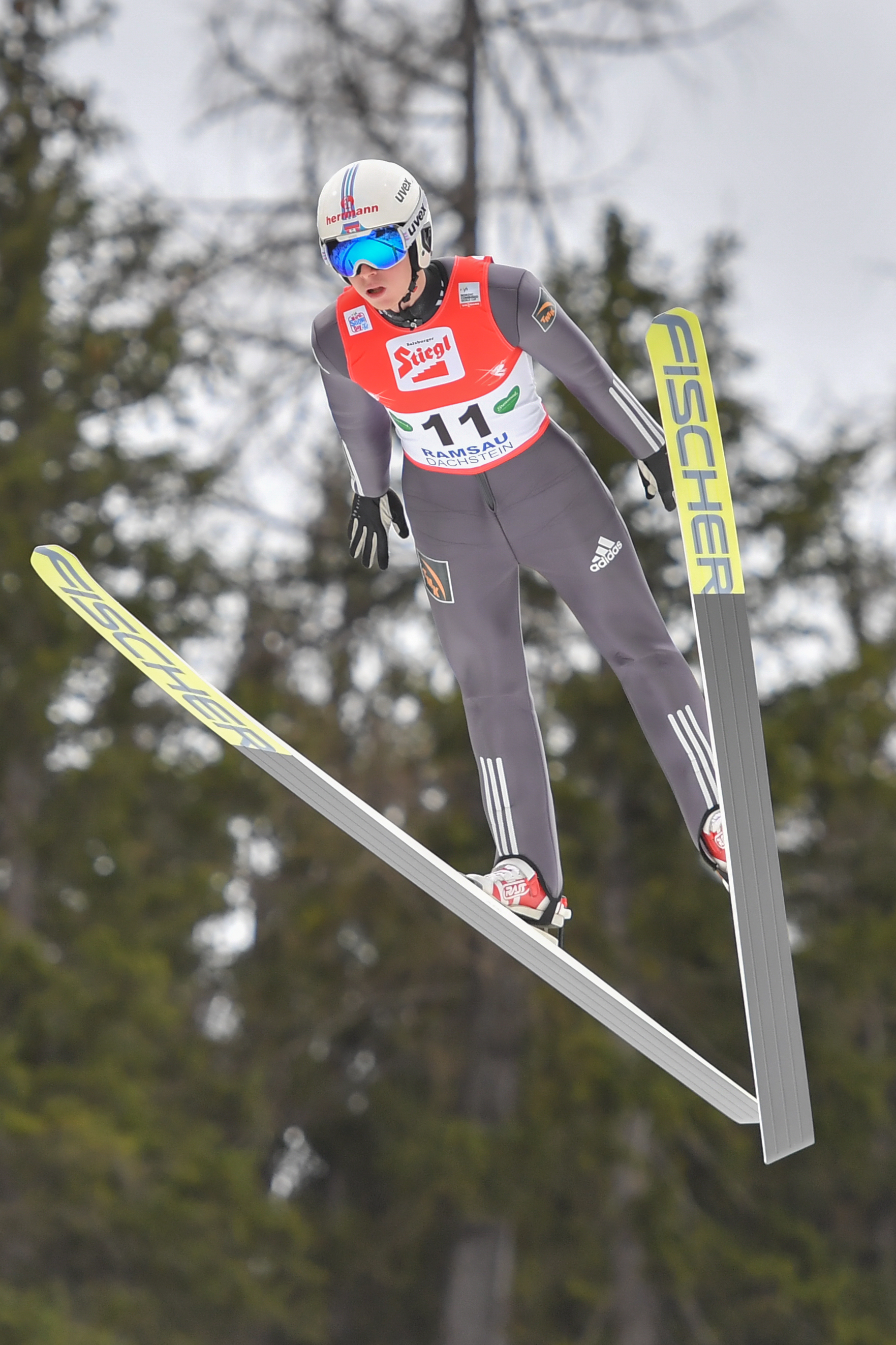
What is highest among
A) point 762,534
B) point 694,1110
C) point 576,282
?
point 576,282

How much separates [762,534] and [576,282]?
2.51 m

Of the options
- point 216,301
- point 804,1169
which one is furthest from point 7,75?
point 804,1169

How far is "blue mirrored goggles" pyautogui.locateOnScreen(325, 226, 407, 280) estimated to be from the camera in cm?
272

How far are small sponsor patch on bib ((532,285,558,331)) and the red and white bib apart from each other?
0.08 m

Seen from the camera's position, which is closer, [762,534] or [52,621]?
[52,621]

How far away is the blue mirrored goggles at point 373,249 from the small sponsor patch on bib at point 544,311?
0.29 metres

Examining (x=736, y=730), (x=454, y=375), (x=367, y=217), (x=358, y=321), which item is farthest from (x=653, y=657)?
(x=367, y=217)

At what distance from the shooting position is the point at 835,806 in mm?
13531

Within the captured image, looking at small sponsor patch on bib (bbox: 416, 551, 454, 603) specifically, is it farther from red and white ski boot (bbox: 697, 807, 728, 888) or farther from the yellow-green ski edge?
red and white ski boot (bbox: 697, 807, 728, 888)

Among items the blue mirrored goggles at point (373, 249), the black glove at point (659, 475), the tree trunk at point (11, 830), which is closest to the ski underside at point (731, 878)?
the black glove at point (659, 475)

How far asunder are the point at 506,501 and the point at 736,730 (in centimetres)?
69

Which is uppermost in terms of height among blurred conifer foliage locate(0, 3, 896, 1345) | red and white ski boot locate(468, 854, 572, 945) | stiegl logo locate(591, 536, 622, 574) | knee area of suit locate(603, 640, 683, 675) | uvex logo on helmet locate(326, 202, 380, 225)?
uvex logo on helmet locate(326, 202, 380, 225)

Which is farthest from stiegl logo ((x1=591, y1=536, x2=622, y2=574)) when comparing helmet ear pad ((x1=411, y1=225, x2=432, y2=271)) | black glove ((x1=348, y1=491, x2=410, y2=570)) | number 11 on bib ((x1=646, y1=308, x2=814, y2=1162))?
helmet ear pad ((x1=411, y1=225, x2=432, y2=271))

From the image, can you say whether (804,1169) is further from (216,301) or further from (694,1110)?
(216,301)
